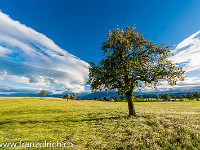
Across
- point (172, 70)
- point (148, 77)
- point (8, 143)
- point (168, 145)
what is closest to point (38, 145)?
point (8, 143)

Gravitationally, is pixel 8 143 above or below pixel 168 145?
below

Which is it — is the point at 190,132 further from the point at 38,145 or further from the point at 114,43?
the point at 114,43

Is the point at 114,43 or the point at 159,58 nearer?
the point at 159,58

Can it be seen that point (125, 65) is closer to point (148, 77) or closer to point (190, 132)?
point (148, 77)

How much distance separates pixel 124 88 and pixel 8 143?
49.2 feet

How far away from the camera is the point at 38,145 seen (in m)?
8.25

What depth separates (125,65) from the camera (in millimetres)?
15094

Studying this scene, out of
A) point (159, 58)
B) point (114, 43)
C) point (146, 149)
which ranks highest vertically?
point (114, 43)

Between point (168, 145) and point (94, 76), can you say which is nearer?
point (168, 145)

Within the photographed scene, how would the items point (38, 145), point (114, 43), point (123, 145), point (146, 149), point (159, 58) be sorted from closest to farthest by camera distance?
1. point (146, 149)
2. point (123, 145)
3. point (38, 145)
4. point (159, 58)
5. point (114, 43)

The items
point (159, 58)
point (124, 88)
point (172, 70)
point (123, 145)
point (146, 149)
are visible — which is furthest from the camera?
point (159, 58)

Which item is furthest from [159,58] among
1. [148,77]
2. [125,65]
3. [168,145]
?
[168,145]

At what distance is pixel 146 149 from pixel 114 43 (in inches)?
696

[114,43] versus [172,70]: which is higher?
[114,43]
